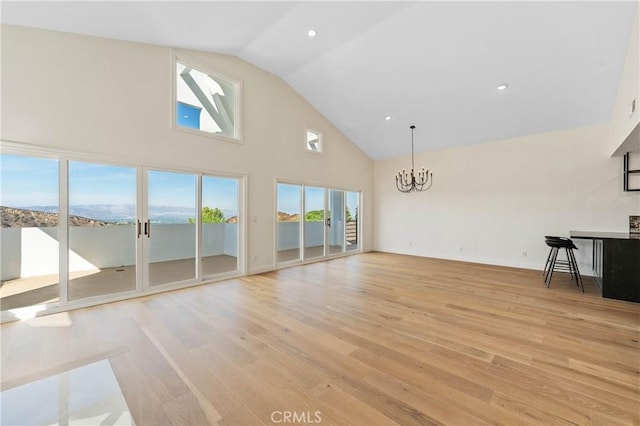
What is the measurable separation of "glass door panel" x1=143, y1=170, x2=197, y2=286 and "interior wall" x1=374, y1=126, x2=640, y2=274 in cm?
601

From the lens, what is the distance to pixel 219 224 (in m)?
5.46

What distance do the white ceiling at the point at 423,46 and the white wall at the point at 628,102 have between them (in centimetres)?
18

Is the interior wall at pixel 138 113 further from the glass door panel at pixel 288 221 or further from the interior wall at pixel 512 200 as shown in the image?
the interior wall at pixel 512 200

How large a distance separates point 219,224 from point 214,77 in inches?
115

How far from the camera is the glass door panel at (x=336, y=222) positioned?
25.4 feet

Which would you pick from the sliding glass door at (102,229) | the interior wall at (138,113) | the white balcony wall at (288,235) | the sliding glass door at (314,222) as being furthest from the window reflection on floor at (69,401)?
the white balcony wall at (288,235)

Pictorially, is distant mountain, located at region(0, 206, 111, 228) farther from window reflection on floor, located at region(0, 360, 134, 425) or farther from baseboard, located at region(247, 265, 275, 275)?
baseboard, located at region(247, 265, 275, 275)

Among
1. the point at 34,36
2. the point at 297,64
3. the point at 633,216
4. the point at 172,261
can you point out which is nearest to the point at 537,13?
the point at 297,64

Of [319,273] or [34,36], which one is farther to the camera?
[319,273]

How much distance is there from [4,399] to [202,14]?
4574mm

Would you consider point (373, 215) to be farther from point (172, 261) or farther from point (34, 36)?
point (34, 36)

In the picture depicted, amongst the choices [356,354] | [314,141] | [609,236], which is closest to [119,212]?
[356,354]

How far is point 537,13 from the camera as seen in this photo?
11.6 ft

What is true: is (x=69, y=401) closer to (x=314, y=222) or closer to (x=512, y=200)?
(x=314, y=222)
